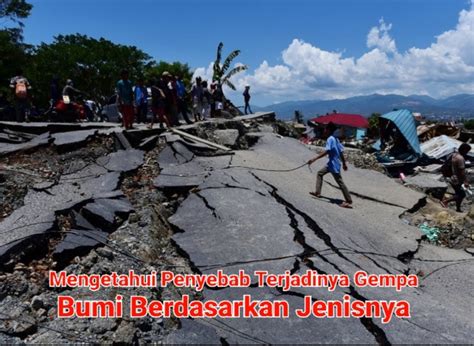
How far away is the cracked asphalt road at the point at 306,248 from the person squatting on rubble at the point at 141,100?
2.98m

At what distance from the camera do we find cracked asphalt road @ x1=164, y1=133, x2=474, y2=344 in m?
2.99

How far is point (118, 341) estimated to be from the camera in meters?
2.78

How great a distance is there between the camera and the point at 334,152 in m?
6.18

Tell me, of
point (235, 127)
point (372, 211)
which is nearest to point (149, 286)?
point (372, 211)

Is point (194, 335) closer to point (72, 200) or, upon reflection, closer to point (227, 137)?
point (72, 200)

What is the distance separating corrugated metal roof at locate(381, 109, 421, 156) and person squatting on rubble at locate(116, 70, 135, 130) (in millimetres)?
8930

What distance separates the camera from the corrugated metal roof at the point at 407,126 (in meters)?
12.2

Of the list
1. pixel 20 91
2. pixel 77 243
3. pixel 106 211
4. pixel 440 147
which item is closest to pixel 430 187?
pixel 440 147

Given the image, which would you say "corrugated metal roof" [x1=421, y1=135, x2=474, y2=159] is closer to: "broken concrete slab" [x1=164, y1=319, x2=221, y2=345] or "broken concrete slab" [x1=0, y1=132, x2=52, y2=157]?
"broken concrete slab" [x1=0, y1=132, x2=52, y2=157]

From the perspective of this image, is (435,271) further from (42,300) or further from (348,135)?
(348,135)

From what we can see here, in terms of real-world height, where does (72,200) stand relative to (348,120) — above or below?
below

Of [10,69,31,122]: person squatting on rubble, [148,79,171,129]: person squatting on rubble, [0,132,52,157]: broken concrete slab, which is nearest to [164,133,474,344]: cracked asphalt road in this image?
[148,79,171,129]: person squatting on rubble

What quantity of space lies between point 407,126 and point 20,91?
11591 mm

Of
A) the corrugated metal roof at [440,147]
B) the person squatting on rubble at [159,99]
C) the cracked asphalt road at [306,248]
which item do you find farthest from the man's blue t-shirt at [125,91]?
the corrugated metal roof at [440,147]
